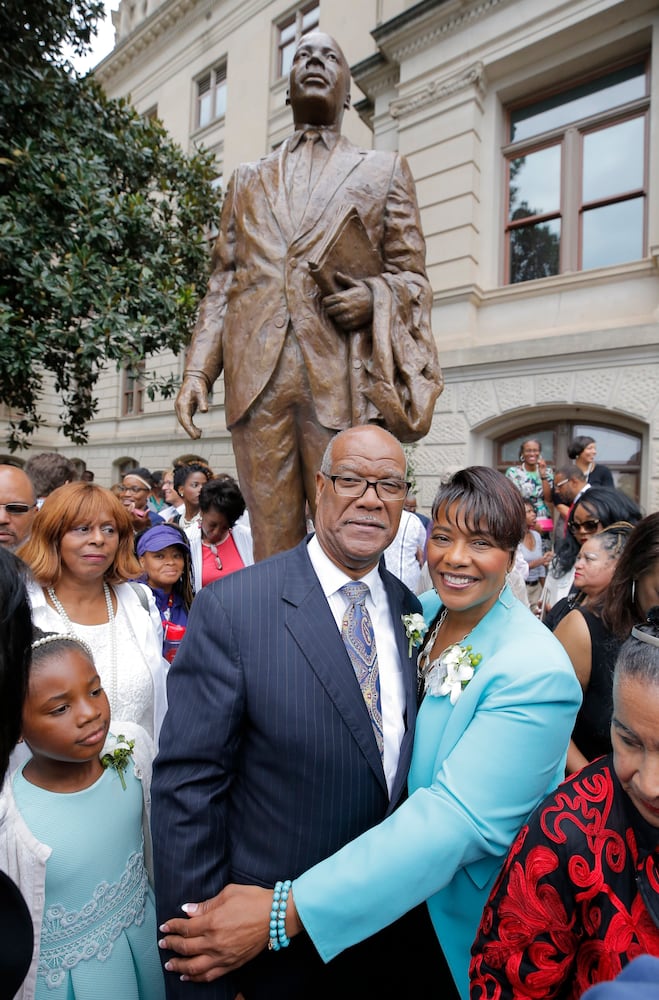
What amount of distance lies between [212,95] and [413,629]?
2057 centimetres

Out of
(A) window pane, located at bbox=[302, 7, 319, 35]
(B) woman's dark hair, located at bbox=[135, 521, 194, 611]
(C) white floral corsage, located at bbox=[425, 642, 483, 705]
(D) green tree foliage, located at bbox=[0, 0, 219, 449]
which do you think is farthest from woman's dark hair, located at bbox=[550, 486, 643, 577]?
(A) window pane, located at bbox=[302, 7, 319, 35]

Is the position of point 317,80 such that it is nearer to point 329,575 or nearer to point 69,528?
point 69,528

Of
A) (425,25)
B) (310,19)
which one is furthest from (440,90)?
(310,19)

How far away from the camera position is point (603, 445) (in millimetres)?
9266

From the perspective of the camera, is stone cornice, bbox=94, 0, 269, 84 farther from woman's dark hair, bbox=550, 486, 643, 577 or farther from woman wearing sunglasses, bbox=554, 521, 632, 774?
woman wearing sunglasses, bbox=554, 521, 632, 774

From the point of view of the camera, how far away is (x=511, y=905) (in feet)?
4.00

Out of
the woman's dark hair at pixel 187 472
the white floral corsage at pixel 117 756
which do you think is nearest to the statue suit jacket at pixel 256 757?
the white floral corsage at pixel 117 756

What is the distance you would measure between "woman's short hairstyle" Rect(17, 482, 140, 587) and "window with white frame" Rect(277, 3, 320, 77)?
16.7 meters

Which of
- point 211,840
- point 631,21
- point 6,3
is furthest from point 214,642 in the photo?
point 631,21

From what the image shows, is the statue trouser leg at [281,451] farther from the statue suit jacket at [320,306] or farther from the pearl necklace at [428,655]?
the pearl necklace at [428,655]

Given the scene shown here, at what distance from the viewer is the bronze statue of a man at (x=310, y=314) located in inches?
111

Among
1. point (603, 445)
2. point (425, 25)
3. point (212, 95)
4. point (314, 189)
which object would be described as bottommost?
point (603, 445)

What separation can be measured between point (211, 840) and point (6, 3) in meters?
9.40

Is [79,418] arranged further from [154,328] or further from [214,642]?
[214,642]
